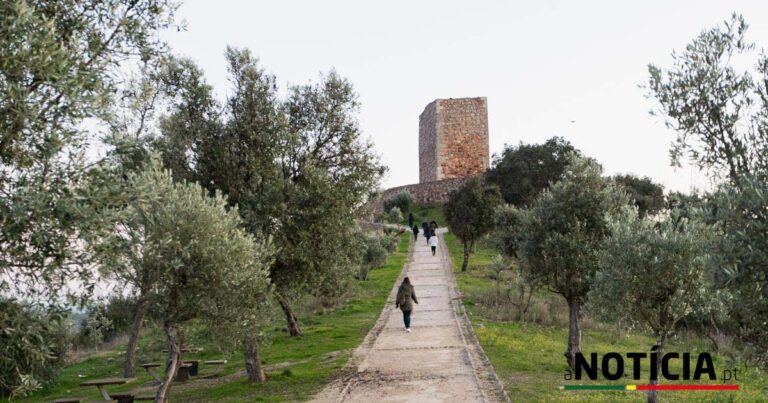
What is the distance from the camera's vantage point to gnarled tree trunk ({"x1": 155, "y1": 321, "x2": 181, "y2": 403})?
47.4 feet

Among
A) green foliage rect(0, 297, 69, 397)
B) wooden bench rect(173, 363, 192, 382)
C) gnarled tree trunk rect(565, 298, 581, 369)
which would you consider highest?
green foliage rect(0, 297, 69, 397)

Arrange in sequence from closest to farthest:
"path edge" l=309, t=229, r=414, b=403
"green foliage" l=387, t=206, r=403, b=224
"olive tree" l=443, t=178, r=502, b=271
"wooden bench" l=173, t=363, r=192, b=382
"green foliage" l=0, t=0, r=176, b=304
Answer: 1. "green foliage" l=0, t=0, r=176, b=304
2. "path edge" l=309, t=229, r=414, b=403
3. "wooden bench" l=173, t=363, r=192, b=382
4. "olive tree" l=443, t=178, r=502, b=271
5. "green foliage" l=387, t=206, r=403, b=224

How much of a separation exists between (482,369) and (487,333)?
680cm

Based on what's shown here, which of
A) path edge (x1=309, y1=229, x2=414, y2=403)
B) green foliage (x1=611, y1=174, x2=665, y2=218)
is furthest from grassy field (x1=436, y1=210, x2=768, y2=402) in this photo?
green foliage (x1=611, y1=174, x2=665, y2=218)

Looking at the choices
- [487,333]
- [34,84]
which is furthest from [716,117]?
[487,333]

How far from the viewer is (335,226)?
20016mm

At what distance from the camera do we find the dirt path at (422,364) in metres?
15.8

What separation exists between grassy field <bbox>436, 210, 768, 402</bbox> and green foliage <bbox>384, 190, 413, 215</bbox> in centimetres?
3823

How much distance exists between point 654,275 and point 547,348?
9817 millimetres

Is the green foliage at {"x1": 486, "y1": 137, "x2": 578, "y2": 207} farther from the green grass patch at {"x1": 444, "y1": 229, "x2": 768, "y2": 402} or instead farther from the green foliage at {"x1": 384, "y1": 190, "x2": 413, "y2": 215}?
the green grass patch at {"x1": 444, "y1": 229, "x2": 768, "y2": 402}

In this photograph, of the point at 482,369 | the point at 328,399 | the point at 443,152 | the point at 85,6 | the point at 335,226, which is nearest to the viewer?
A: the point at 85,6

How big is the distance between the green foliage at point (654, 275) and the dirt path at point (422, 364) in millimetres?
3380

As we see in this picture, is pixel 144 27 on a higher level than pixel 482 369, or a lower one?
higher

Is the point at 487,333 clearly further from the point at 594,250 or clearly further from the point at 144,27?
the point at 144,27
